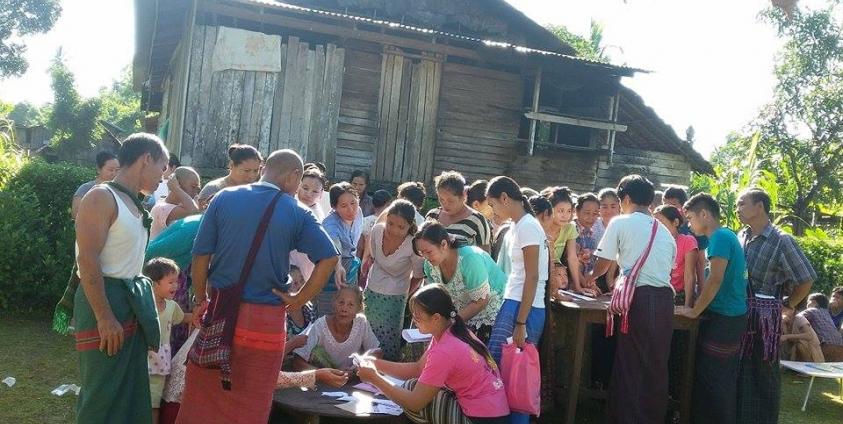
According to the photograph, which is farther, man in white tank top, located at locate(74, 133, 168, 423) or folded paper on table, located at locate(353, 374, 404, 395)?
folded paper on table, located at locate(353, 374, 404, 395)

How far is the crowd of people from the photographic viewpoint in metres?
3.62

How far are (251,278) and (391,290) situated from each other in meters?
2.03

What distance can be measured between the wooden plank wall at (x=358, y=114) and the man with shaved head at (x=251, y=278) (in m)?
7.88

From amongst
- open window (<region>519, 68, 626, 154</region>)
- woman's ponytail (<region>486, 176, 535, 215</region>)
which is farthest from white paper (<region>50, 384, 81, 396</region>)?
open window (<region>519, 68, 626, 154</region>)

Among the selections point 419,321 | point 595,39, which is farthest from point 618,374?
point 595,39

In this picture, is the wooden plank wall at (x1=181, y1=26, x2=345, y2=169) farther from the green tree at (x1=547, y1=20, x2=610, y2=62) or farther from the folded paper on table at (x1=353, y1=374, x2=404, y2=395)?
the green tree at (x1=547, y1=20, x2=610, y2=62)

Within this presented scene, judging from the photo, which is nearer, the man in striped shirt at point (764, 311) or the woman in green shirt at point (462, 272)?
the woman in green shirt at point (462, 272)

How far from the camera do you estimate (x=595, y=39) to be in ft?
105

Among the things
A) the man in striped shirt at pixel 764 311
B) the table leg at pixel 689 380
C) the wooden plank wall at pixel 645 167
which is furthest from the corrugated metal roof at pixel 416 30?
the table leg at pixel 689 380

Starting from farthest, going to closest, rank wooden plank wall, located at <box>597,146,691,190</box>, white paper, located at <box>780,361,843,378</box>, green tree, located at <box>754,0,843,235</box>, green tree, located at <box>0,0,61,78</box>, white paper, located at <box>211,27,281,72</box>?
green tree, located at <box>0,0,61,78</box> < green tree, located at <box>754,0,843,235</box> < wooden plank wall, located at <box>597,146,691,190</box> < white paper, located at <box>211,27,281,72</box> < white paper, located at <box>780,361,843,378</box>

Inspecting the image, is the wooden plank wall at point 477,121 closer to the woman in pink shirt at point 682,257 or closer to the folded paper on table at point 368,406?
the woman in pink shirt at point 682,257

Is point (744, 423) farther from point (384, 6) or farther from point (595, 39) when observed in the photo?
point (595, 39)

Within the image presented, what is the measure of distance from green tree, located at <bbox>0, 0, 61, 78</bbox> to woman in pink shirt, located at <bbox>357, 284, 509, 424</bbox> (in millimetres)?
30687

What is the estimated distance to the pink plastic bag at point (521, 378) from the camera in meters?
4.53
